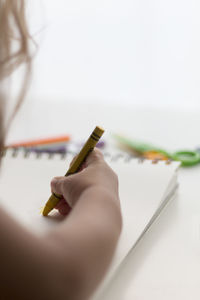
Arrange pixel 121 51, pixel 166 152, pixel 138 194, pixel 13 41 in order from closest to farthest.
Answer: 1. pixel 13 41
2. pixel 138 194
3. pixel 166 152
4. pixel 121 51

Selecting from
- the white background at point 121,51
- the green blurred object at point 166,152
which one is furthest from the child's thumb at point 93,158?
the white background at point 121,51

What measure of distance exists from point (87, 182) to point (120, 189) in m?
0.15

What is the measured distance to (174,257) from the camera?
46cm

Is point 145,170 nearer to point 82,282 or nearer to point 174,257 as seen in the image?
point 174,257

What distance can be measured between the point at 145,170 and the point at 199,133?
0.83 feet

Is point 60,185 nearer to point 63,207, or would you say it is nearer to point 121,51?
point 63,207

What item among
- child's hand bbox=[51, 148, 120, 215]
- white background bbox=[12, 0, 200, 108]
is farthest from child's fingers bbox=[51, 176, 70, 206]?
white background bbox=[12, 0, 200, 108]

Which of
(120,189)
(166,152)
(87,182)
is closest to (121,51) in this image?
(166,152)

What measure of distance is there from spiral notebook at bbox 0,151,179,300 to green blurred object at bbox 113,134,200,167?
90mm

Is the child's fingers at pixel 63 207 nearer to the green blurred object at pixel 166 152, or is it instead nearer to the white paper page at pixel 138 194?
the white paper page at pixel 138 194

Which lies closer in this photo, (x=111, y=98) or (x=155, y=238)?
(x=155, y=238)

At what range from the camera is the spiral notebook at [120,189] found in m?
0.48

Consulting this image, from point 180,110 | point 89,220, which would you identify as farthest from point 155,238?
point 180,110

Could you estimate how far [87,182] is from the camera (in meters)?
0.42
